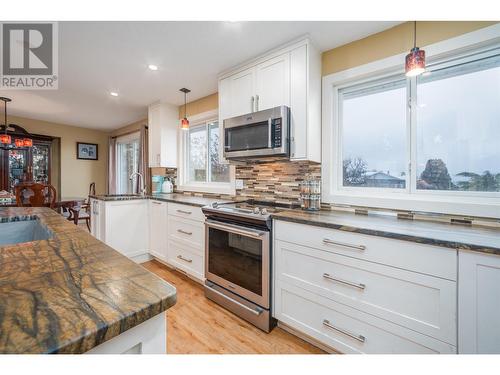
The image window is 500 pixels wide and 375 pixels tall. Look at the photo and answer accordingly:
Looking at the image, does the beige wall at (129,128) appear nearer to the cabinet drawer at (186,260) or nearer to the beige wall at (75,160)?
the beige wall at (75,160)

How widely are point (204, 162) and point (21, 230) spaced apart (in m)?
2.33

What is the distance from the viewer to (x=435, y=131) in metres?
1.66

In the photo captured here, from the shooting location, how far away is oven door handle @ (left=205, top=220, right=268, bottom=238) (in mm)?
1731

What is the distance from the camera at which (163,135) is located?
3.57 m

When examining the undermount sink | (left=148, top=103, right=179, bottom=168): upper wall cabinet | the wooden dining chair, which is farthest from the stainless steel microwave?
the wooden dining chair

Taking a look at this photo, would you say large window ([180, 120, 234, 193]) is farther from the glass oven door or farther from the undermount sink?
the undermount sink

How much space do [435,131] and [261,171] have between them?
154 centimetres

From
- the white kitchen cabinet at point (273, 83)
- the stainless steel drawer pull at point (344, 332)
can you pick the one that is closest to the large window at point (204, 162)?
the white kitchen cabinet at point (273, 83)

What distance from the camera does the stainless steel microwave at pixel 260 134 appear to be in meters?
1.92

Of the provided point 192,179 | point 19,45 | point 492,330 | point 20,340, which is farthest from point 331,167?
point 19,45

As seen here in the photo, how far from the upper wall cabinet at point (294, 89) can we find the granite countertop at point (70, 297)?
163cm

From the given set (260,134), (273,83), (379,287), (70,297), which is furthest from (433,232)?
(273,83)

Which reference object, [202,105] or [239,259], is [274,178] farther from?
[202,105]

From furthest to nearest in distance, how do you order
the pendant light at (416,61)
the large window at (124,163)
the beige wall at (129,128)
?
1. the large window at (124,163)
2. the beige wall at (129,128)
3. the pendant light at (416,61)
